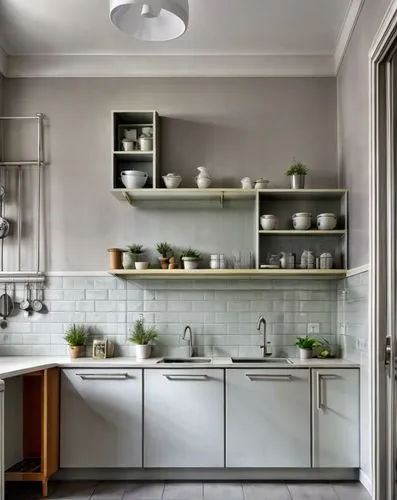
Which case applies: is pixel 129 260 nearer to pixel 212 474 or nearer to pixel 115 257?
pixel 115 257

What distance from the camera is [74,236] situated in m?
4.27

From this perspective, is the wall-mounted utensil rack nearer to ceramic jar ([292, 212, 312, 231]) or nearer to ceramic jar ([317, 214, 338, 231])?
ceramic jar ([292, 212, 312, 231])

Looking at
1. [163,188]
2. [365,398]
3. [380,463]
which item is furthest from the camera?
[163,188]

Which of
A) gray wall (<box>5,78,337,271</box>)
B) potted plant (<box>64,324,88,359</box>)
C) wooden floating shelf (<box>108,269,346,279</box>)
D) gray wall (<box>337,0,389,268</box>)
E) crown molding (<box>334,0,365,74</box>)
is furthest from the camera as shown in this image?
gray wall (<box>5,78,337,271</box>)

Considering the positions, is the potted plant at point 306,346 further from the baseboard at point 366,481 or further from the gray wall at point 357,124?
the baseboard at point 366,481

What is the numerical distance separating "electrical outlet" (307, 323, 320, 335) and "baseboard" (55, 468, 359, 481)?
0.95 m

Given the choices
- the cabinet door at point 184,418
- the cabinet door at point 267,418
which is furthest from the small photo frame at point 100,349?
the cabinet door at point 267,418

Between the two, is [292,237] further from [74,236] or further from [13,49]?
[13,49]

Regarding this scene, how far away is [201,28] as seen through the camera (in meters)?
3.91

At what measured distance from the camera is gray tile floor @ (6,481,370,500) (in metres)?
3.39

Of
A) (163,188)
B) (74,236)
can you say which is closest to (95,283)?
(74,236)

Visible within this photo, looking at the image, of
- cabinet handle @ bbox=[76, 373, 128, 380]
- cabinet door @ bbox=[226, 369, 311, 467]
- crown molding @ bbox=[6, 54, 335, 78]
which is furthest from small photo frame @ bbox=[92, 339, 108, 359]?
crown molding @ bbox=[6, 54, 335, 78]

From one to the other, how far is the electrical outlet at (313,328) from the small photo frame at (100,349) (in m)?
1.47

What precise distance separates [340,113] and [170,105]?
4.15 feet
